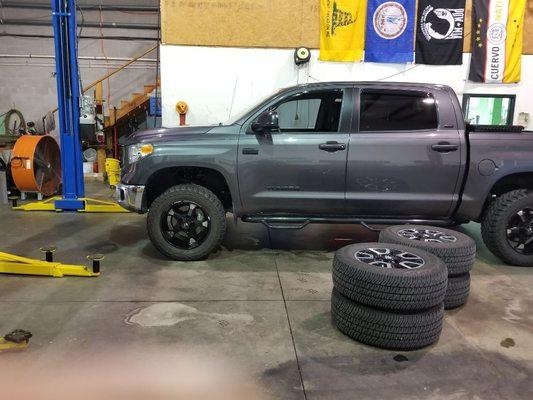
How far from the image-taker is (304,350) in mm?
3004

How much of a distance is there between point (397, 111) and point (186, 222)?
2.54m

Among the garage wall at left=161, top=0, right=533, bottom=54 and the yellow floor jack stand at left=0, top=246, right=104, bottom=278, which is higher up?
the garage wall at left=161, top=0, right=533, bottom=54

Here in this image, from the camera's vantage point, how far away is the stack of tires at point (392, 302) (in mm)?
2943

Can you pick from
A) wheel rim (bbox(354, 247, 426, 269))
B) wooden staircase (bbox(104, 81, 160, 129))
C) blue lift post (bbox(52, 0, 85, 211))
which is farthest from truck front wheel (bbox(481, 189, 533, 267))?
wooden staircase (bbox(104, 81, 160, 129))

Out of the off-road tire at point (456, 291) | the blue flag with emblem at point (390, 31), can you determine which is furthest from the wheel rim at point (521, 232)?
the blue flag with emblem at point (390, 31)

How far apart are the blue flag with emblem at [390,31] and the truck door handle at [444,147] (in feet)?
16.6

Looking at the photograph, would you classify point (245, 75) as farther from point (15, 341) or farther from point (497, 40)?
point (15, 341)

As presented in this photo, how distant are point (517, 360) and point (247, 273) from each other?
8.05ft

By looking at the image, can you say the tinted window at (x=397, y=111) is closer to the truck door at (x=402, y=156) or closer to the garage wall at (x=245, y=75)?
the truck door at (x=402, y=156)

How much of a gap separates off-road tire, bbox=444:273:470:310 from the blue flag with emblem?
21.3 ft

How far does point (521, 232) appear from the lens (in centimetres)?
479

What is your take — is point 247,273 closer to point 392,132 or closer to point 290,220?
point 290,220

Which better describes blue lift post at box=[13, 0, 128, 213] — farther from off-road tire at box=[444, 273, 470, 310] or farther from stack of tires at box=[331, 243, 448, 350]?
off-road tire at box=[444, 273, 470, 310]

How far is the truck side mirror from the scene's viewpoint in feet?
14.9
